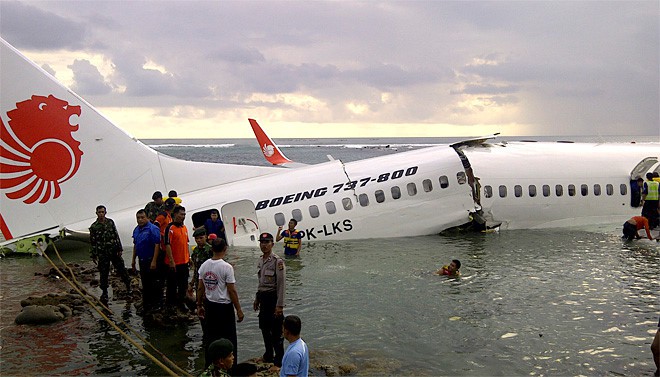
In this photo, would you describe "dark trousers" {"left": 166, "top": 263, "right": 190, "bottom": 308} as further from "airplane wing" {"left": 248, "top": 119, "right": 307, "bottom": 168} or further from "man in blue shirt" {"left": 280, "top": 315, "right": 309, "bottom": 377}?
"airplane wing" {"left": 248, "top": 119, "right": 307, "bottom": 168}

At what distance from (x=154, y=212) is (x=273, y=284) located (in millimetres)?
4967

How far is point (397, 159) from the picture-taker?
59.9 ft

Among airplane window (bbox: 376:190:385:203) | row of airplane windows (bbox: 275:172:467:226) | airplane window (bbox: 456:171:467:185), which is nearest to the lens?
row of airplane windows (bbox: 275:172:467:226)

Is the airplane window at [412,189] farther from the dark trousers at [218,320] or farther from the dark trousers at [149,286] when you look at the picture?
the dark trousers at [218,320]


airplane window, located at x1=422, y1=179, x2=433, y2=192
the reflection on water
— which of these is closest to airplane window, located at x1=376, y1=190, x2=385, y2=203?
airplane window, located at x1=422, y1=179, x2=433, y2=192

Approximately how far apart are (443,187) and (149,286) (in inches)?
403

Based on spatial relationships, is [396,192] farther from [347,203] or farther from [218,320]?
[218,320]

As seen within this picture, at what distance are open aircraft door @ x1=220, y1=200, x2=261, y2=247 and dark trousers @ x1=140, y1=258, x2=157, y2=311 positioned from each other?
598cm

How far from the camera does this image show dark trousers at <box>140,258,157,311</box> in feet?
33.2

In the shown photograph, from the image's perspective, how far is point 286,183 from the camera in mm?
16891

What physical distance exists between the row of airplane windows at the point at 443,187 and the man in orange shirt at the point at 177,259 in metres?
6.30

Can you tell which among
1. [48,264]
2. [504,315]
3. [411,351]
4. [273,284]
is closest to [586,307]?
[504,315]

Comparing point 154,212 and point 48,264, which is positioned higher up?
point 154,212

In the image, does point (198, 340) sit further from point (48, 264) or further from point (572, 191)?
point (572, 191)
